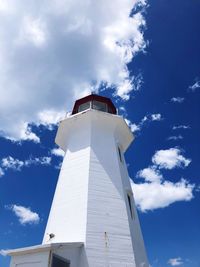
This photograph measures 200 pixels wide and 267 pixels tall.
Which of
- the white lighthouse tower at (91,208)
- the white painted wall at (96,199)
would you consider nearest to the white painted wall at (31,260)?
the white lighthouse tower at (91,208)

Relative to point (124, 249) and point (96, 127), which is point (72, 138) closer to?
point (96, 127)

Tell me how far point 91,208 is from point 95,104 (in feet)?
23.5

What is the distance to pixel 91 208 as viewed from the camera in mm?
9773

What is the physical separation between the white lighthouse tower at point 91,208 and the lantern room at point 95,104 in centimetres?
192

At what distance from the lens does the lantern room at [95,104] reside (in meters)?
15.3

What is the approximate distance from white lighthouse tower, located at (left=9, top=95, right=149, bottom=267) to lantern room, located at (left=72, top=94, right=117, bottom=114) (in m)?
1.92

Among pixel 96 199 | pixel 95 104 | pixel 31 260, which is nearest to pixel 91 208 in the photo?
pixel 96 199

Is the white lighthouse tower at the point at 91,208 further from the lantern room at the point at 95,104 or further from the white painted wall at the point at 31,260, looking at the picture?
the lantern room at the point at 95,104

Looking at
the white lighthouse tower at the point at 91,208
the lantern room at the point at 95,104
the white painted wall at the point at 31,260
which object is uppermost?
the lantern room at the point at 95,104

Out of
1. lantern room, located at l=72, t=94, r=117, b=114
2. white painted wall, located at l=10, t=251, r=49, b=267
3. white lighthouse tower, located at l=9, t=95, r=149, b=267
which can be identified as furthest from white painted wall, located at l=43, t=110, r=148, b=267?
lantern room, located at l=72, t=94, r=117, b=114

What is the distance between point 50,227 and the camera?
10.2m

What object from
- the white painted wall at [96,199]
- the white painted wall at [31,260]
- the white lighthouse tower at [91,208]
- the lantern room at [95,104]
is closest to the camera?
the white painted wall at [31,260]

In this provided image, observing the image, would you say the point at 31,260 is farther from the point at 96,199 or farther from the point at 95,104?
the point at 95,104

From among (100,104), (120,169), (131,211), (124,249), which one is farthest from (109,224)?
(100,104)
